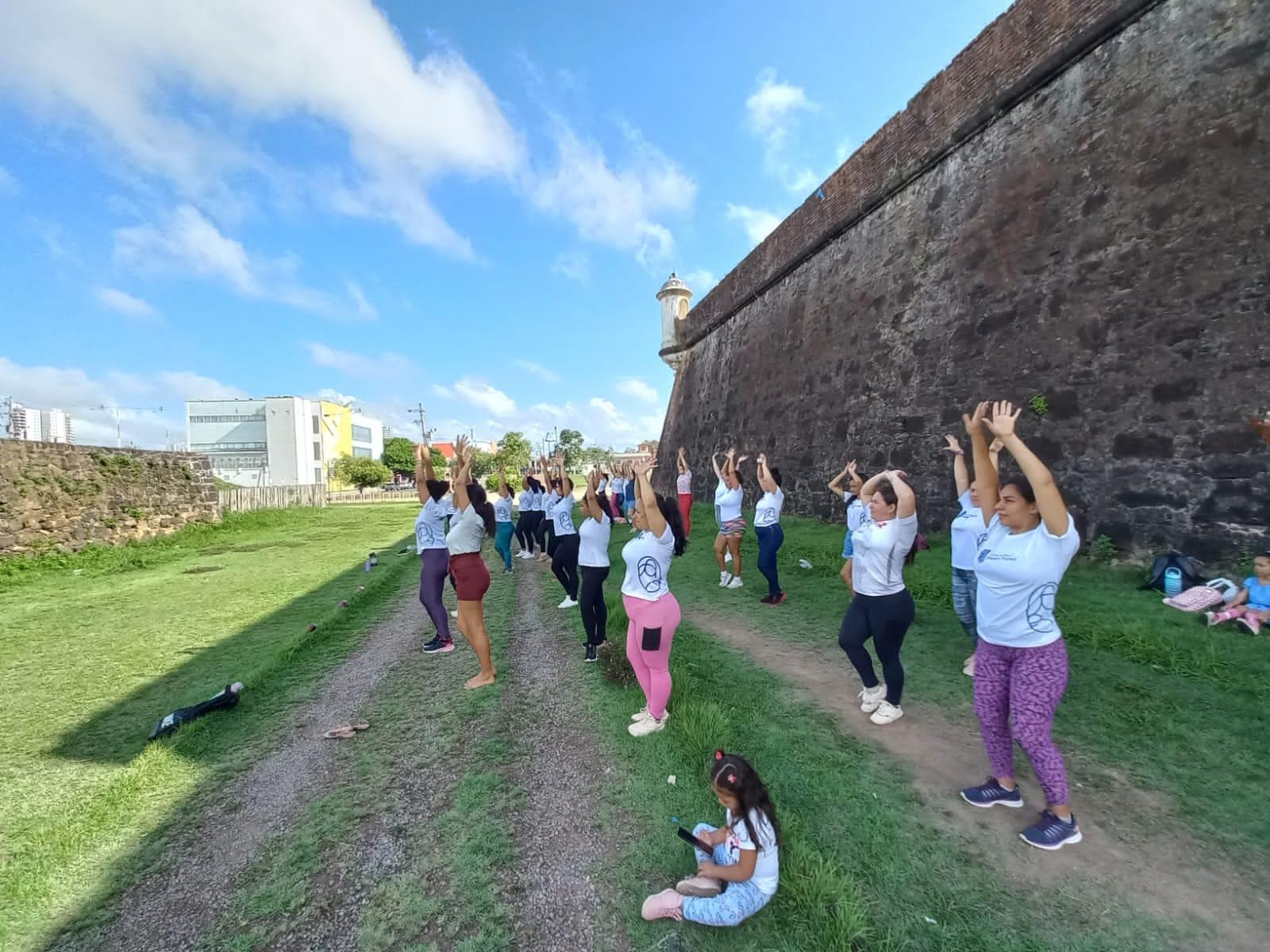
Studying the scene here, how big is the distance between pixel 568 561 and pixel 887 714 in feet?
14.4

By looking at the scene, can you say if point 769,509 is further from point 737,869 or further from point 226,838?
point 226,838

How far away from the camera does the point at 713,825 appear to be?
3014mm

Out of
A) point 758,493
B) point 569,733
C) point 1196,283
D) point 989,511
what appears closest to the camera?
point 989,511

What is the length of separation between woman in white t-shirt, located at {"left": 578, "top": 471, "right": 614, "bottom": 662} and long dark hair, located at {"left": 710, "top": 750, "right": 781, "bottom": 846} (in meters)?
3.12

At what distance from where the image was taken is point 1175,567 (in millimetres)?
6293

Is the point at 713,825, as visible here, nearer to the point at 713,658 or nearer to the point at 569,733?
the point at 569,733

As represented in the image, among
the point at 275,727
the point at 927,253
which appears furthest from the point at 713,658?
the point at 927,253

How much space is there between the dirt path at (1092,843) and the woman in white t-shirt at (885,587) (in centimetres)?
31

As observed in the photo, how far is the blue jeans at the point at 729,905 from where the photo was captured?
237 centimetres

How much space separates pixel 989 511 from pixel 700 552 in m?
7.93

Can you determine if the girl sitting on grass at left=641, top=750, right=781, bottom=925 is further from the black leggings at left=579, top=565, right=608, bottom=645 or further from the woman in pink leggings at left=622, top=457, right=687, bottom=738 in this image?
the black leggings at left=579, top=565, right=608, bottom=645

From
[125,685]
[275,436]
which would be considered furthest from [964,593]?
[275,436]

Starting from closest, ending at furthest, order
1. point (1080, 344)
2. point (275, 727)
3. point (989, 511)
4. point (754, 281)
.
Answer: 1. point (989, 511)
2. point (275, 727)
3. point (1080, 344)
4. point (754, 281)

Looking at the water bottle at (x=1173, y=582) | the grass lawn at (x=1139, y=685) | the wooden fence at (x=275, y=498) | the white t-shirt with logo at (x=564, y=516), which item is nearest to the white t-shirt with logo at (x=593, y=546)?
the white t-shirt with logo at (x=564, y=516)
